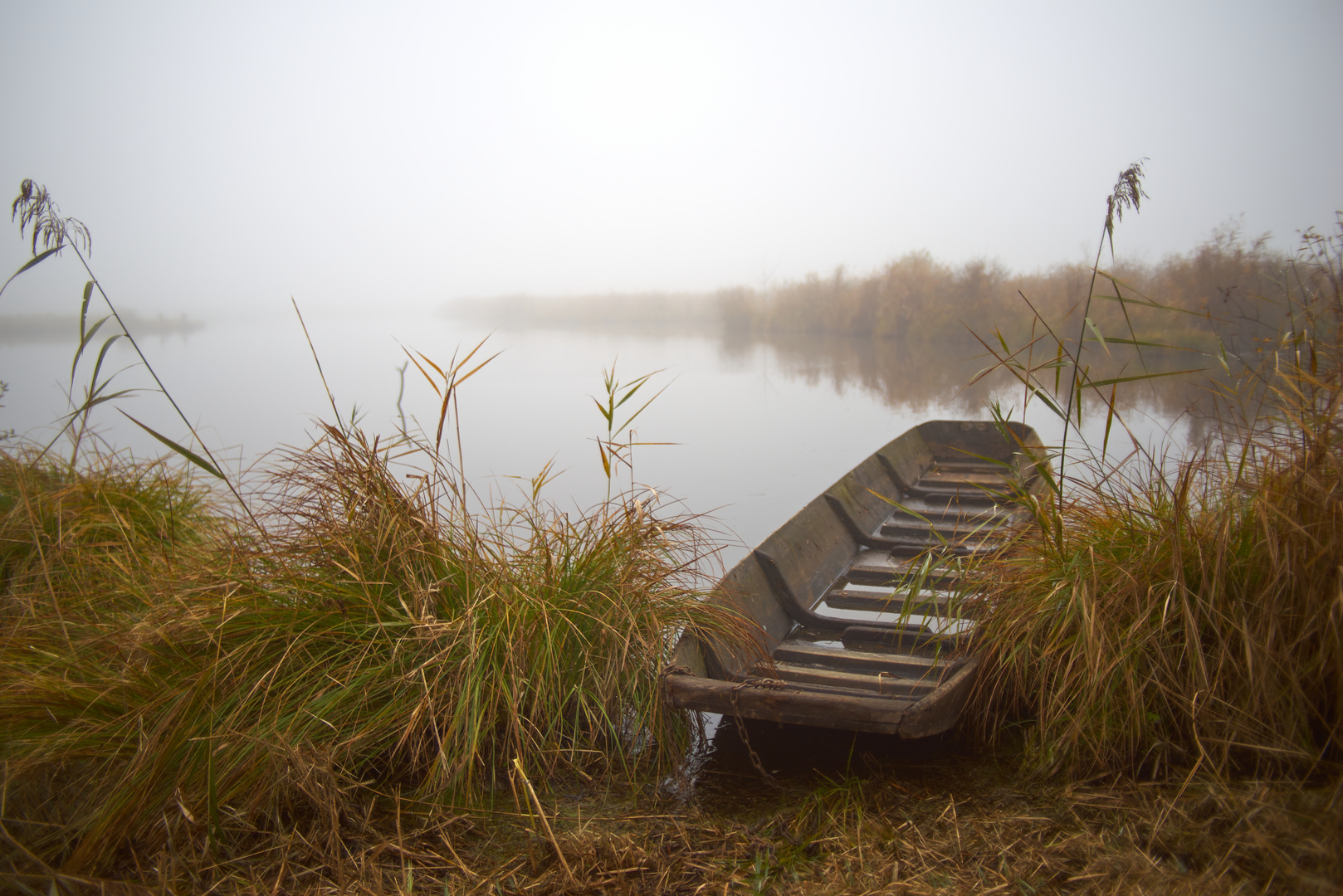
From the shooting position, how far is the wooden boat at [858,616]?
81.4 inches

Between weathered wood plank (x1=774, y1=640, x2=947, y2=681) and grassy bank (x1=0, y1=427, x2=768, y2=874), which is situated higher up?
grassy bank (x1=0, y1=427, x2=768, y2=874)

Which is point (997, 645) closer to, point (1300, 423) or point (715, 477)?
point (1300, 423)

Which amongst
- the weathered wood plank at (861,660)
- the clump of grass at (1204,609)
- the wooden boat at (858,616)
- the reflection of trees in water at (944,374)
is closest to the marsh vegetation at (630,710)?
the clump of grass at (1204,609)

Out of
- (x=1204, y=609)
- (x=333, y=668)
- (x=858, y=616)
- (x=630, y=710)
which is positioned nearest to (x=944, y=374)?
(x=858, y=616)

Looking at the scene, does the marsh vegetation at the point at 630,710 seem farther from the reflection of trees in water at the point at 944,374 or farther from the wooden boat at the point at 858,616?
the reflection of trees in water at the point at 944,374

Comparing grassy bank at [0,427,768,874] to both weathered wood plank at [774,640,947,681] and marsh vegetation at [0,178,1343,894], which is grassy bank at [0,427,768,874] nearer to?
marsh vegetation at [0,178,1343,894]

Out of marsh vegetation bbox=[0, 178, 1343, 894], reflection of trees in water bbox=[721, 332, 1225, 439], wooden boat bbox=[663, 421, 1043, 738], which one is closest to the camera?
marsh vegetation bbox=[0, 178, 1343, 894]

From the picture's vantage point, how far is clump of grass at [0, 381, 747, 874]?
1858 millimetres

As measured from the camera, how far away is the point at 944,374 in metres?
14.9

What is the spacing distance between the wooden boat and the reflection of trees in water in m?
3.91

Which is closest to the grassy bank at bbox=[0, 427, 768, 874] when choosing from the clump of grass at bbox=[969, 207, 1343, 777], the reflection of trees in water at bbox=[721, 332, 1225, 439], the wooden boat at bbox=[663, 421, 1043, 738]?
the wooden boat at bbox=[663, 421, 1043, 738]

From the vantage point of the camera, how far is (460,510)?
251cm

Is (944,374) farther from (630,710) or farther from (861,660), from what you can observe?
(630,710)

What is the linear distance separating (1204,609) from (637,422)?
923 cm
